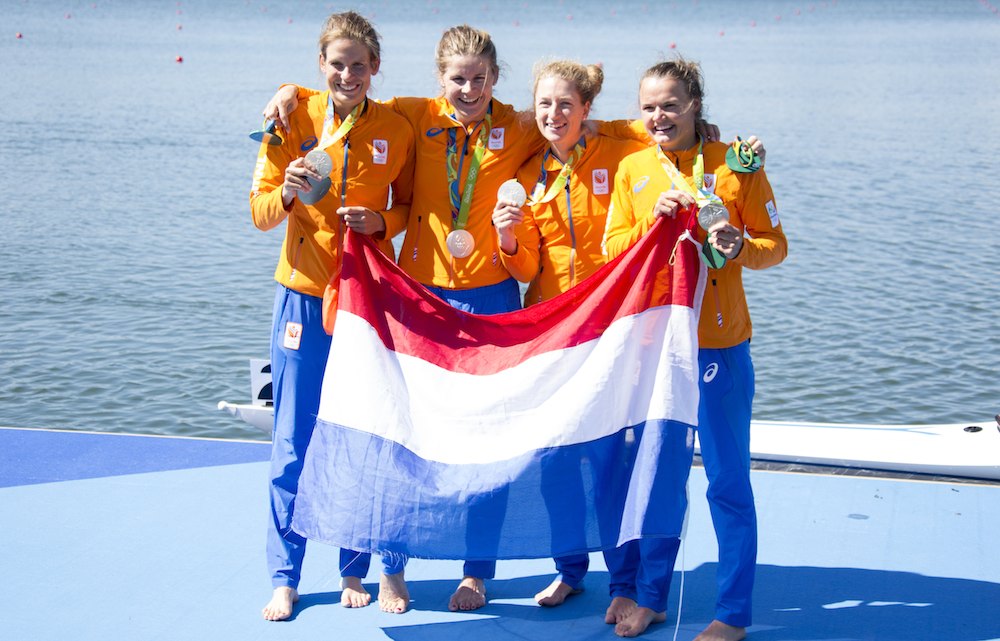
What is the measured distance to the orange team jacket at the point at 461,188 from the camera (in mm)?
4078

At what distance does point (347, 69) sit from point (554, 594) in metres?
1.96

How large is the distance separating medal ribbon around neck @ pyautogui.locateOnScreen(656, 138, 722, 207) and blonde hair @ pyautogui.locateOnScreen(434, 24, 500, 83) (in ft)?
2.31

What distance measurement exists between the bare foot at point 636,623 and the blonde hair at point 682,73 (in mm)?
1656

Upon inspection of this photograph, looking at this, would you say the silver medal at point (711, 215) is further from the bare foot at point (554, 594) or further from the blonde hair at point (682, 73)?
the bare foot at point (554, 594)

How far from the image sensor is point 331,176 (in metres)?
4.05

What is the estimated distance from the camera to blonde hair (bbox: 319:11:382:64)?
394 centimetres

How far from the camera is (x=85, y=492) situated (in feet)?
16.7

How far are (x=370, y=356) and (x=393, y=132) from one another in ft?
2.63

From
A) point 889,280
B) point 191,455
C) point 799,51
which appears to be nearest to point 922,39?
point 799,51

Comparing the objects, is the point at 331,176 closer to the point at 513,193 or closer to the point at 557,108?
the point at 513,193

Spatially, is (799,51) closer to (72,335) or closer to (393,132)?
(72,335)

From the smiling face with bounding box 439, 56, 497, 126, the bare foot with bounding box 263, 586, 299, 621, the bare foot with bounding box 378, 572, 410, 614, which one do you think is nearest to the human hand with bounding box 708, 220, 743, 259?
the smiling face with bounding box 439, 56, 497, 126

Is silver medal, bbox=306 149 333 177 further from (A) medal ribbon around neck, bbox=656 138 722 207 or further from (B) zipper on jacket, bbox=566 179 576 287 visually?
(A) medal ribbon around neck, bbox=656 138 722 207

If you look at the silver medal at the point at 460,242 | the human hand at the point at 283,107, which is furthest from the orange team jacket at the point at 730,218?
the human hand at the point at 283,107
